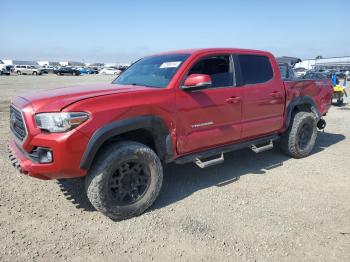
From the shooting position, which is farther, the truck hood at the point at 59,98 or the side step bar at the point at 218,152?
the side step bar at the point at 218,152

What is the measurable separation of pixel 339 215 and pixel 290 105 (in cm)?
234

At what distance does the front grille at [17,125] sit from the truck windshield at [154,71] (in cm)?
154

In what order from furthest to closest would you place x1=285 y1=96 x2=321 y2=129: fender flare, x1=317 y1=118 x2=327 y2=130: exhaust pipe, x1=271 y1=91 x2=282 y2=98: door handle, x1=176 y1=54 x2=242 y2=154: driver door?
x1=317 y1=118 x2=327 y2=130: exhaust pipe, x1=285 y1=96 x2=321 y2=129: fender flare, x1=271 y1=91 x2=282 y2=98: door handle, x1=176 y1=54 x2=242 y2=154: driver door

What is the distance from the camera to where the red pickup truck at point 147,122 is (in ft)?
11.0

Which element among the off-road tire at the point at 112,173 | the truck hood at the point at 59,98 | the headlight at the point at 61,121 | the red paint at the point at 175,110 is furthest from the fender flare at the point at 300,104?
the headlight at the point at 61,121

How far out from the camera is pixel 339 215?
391cm

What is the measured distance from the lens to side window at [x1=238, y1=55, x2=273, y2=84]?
500cm

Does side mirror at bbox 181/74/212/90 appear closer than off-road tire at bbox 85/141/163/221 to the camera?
No

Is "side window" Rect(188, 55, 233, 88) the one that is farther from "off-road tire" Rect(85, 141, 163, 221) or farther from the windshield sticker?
"off-road tire" Rect(85, 141, 163, 221)

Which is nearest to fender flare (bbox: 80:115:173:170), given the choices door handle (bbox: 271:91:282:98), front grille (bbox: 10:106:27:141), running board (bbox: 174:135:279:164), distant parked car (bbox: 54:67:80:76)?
running board (bbox: 174:135:279:164)

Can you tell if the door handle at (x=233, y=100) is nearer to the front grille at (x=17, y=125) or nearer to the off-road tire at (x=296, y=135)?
the off-road tire at (x=296, y=135)

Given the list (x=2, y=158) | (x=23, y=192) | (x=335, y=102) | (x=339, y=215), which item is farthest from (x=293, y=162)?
(x=335, y=102)

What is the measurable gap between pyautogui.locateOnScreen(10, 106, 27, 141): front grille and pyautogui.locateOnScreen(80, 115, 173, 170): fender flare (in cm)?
73

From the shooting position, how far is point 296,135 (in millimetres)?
5965
